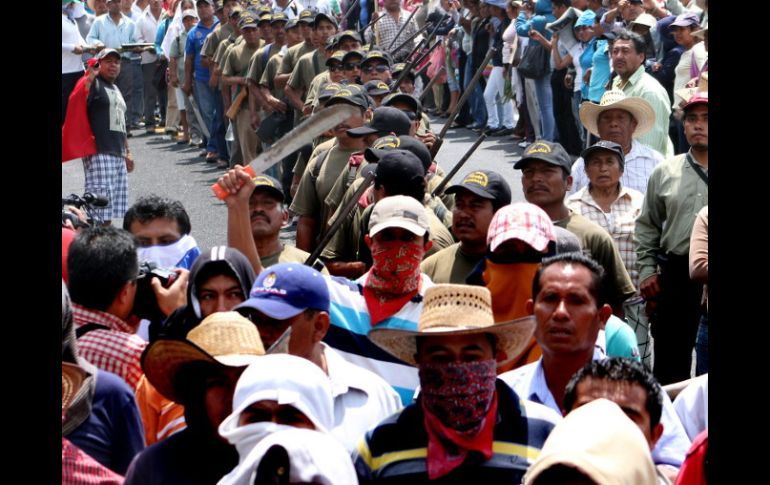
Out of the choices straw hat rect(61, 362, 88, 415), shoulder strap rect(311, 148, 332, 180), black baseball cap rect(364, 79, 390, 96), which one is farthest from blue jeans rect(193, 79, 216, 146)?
straw hat rect(61, 362, 88, 415)

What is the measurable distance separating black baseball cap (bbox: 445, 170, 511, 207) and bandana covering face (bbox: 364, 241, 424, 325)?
90cm

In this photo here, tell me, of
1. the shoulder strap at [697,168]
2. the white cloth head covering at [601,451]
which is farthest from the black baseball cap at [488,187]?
the white cloth head covering at [601,451]

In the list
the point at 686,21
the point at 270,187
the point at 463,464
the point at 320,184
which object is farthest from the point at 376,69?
the point at 463,464

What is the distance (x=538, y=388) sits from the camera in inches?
203

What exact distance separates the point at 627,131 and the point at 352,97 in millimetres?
2034

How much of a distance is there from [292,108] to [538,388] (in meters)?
10.5

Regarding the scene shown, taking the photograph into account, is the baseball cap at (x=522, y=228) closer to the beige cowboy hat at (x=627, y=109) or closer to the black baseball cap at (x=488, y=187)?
the black baseball cap at (x=488, y=187)

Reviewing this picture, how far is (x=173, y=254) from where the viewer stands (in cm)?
698

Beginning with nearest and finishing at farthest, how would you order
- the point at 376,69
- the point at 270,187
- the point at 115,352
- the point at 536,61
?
1. the point at 115,352
2. the point at 270,187
3. the point at 376,69
4. the point at 536,61

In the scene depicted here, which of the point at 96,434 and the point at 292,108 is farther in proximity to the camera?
the point at 292,108

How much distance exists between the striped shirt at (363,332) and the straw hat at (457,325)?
83 cm

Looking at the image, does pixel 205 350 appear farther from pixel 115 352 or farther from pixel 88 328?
pixel 88 328
